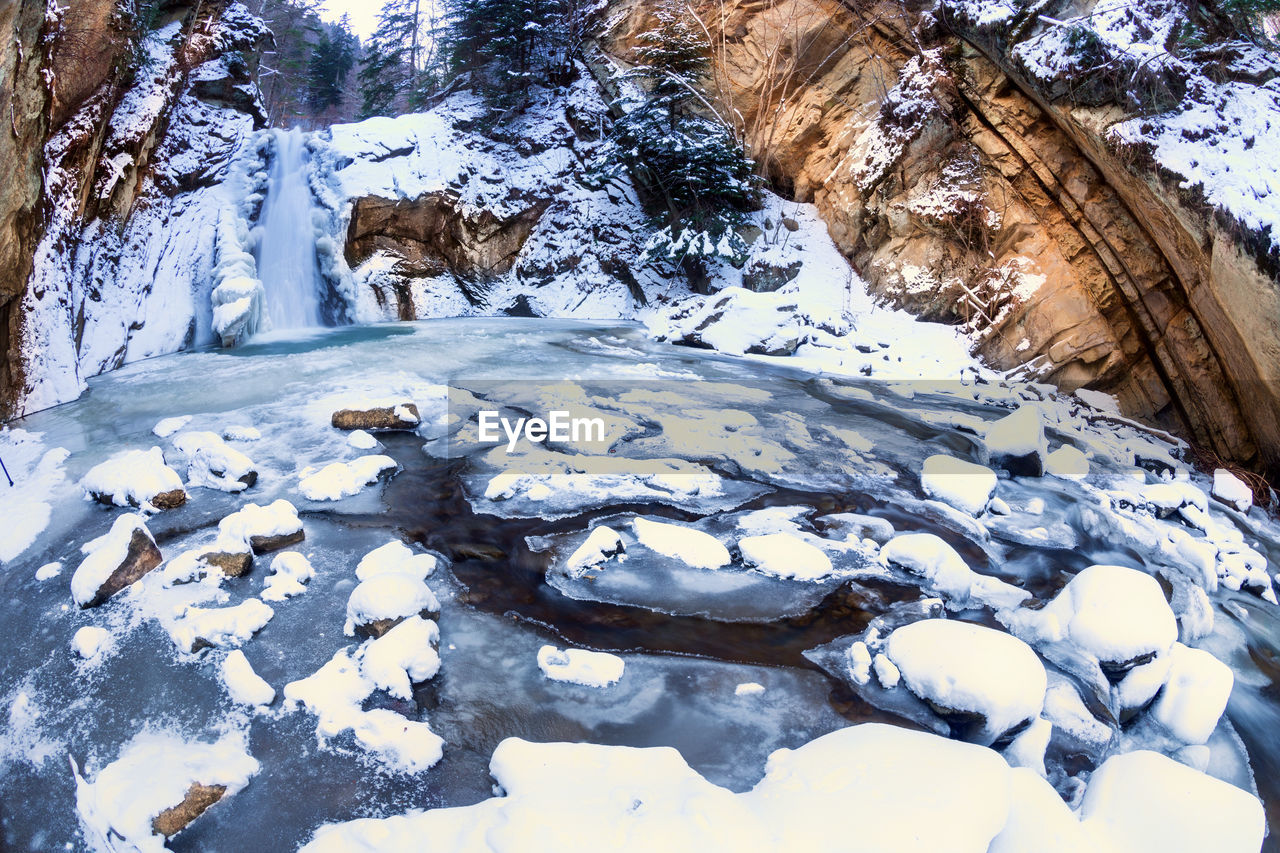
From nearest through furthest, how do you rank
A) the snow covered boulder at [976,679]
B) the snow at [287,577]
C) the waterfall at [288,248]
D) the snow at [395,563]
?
1. the snow covered boulder at [976,679]
2. the snow at [287,577]
3. the snow at [395,563]
4. the waterfall at [288,248]

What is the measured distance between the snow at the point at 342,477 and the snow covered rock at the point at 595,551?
171 cm

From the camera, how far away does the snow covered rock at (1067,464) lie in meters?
5.63

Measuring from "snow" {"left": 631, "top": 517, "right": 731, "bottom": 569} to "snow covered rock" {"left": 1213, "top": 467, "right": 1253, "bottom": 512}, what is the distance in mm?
5001

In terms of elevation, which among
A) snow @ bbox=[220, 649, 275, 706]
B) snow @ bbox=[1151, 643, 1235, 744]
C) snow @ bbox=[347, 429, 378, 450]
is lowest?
snow @ bbox=[1151, 643, 1235, 744]

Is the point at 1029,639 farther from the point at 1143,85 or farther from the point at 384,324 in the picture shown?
the point at 384,324

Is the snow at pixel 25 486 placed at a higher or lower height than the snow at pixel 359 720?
higher

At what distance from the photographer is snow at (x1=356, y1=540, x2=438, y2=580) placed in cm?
343

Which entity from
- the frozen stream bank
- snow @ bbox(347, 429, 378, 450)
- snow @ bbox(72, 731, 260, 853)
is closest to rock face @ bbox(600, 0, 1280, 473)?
the frozen stream bank

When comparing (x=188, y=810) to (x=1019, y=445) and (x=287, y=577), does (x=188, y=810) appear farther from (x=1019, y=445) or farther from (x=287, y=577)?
(x=1019, y=445)

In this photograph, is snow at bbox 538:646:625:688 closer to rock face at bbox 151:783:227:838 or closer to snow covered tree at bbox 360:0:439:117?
rock face at bbox 151:783:227:838

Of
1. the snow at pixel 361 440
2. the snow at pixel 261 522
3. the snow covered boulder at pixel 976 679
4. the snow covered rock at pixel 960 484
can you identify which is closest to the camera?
the snow covered boulder at pixel 976 679

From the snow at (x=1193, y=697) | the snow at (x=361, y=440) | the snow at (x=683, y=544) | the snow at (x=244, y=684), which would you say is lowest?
the snow at (x=1193, y=697)

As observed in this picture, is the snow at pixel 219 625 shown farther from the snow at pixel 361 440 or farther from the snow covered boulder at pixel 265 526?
the snow at pixel 361 440

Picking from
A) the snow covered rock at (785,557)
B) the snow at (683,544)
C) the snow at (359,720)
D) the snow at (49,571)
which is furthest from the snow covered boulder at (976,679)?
the snow at (49,571)
